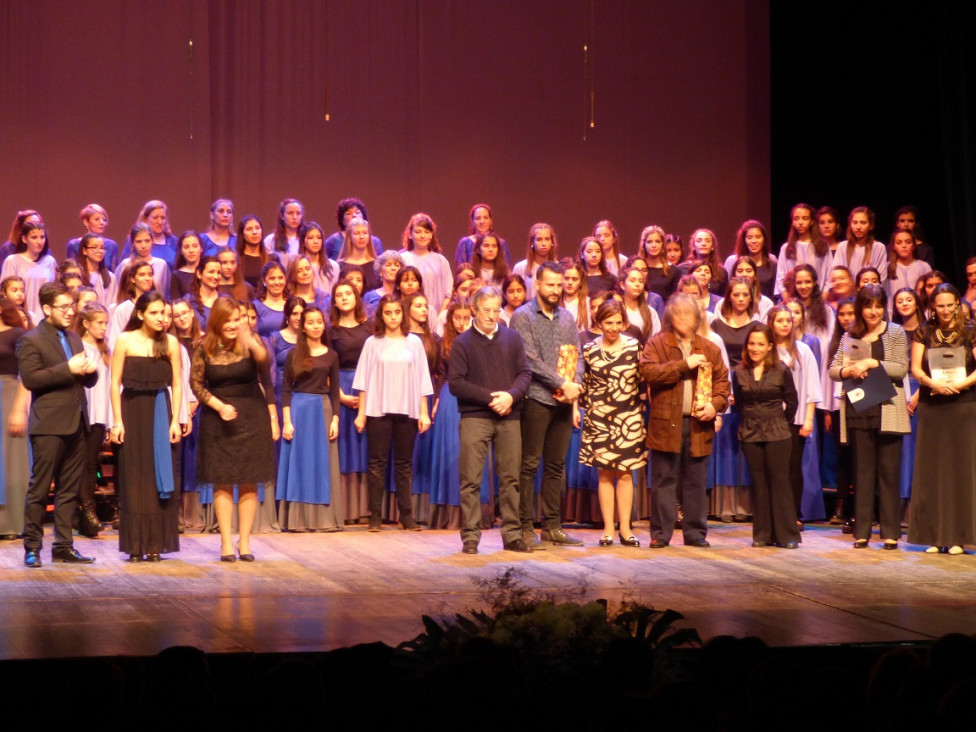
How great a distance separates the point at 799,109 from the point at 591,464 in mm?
5782

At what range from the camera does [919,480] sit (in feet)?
25.6

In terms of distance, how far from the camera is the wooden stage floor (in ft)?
17.3

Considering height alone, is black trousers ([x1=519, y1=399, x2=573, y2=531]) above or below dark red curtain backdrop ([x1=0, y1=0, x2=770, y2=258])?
below

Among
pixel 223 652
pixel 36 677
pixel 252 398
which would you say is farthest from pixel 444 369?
pixel 36 677

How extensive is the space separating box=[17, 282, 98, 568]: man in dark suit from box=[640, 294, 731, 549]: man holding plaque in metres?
3.10

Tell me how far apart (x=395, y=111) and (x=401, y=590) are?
6896mm

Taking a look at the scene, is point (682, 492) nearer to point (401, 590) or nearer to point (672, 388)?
point (672, 388)

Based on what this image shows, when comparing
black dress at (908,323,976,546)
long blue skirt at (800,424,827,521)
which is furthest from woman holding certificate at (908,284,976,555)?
long blue skirt at (800,424,827,521)

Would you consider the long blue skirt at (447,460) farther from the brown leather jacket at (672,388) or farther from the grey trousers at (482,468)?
the brown leather jacket at (672,388)

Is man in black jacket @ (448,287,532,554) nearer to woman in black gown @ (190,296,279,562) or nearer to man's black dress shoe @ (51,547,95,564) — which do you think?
woman in black gown @ (190,296,279,562)

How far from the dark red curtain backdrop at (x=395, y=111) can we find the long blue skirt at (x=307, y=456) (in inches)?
153

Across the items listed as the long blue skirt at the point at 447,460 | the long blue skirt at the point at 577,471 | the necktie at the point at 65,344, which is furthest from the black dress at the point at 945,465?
the necktie at the point at 65,344

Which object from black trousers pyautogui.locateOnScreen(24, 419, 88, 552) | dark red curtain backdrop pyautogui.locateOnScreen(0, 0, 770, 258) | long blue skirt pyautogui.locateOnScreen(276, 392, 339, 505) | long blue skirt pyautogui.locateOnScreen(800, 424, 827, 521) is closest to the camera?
black trousers pyautogui.locateOnScreen(24, 419, 88, 552)

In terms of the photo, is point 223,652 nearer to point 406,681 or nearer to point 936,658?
point 406,681
